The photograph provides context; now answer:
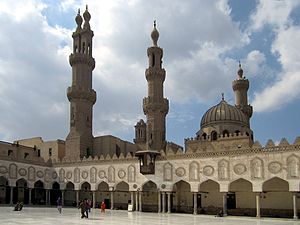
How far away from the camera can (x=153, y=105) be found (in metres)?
46.2

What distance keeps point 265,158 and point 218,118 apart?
601 inches

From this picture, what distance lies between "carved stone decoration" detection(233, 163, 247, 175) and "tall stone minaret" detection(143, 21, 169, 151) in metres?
13.9

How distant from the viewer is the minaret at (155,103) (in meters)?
45.9

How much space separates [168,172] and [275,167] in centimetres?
994

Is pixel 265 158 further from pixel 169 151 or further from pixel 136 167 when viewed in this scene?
pixel 136 167

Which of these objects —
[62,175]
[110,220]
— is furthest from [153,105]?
[110,220]

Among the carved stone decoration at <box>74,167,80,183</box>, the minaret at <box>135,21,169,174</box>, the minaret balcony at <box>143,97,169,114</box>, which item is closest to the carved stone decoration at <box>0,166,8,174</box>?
the carved stone decoration at <box>74,167,80,183</box>

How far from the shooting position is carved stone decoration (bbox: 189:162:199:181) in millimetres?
34991

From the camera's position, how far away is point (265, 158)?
103 feet

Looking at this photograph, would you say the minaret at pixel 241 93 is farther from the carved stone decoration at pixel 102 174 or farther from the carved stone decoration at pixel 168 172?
the carved stone decoration at pixel 102 174

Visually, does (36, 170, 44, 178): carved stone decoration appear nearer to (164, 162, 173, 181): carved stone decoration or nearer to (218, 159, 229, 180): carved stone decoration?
(164, 162, 173, 181): carved stone decoration

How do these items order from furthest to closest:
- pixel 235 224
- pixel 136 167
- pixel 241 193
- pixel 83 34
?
1. pixel 83 34
2. pixel 136 167
3. pixel 241 193
4. pixel 235 224

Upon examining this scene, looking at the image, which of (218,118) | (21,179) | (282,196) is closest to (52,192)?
(21,179)

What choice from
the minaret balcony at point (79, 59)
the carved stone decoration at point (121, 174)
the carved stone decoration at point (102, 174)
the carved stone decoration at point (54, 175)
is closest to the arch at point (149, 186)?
the carved stone decoration at point (121, 174)
